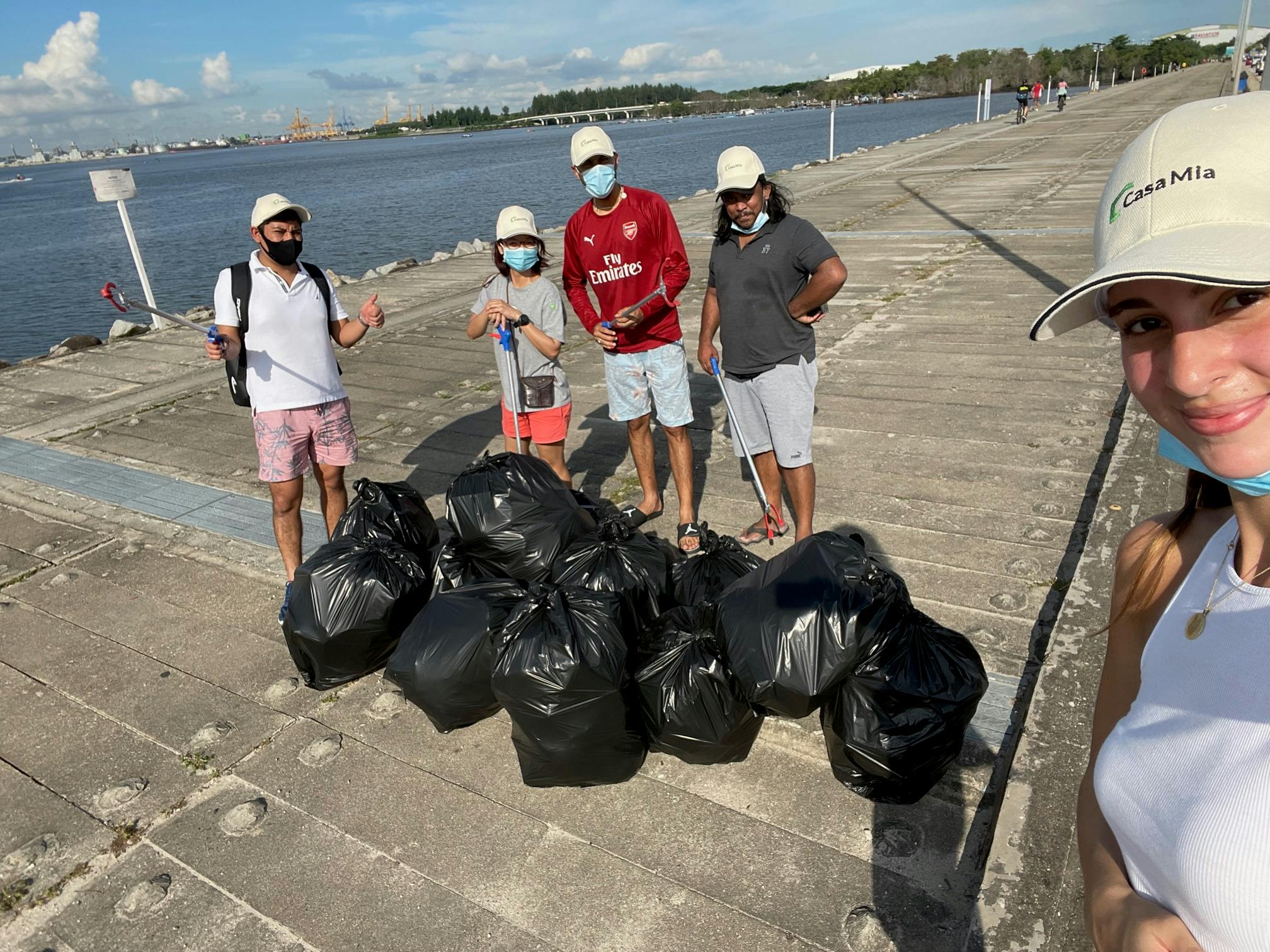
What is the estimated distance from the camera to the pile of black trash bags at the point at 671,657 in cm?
265

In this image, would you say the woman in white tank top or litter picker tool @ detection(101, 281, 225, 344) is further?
litter picker tool @ detection(101, 281, 225, 344)

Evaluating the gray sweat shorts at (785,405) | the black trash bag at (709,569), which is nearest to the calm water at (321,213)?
the gray sweat shorts at (785,405)

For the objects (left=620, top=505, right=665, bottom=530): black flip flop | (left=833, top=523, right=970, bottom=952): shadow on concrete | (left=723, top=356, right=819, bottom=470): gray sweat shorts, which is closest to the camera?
(left=833, top=523, right=970, bottom=952): shadow on concrete

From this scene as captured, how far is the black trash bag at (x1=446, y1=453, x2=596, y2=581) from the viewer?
145 inches

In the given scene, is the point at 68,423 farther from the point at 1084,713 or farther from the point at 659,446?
the point at 1084,713

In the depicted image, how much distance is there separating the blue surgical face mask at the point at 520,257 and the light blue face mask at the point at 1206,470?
3.61 meters

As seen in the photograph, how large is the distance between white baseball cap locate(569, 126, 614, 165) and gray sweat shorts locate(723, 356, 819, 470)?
133cm

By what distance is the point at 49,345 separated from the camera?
19000 mm

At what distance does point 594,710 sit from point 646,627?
483 millimetres

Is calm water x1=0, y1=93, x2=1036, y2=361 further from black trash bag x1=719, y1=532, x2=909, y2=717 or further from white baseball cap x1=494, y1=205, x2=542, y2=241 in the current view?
black trash bag x1=719, y1=532, x2=909, y2=717

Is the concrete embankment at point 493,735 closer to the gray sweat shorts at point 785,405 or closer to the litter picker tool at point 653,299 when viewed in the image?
the gray sweat shorts at point 785,405

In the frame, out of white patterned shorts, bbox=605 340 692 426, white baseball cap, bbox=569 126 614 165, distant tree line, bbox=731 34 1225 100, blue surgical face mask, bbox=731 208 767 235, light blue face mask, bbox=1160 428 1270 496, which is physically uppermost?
distant tree line, bbox=731 34 1225 100

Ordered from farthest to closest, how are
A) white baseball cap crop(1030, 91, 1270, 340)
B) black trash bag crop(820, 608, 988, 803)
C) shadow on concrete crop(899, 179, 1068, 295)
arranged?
shadow on concrete crop(899, 179, 1068, 295), black trash bag crop(820, 608, 988, 803), white baseball cap crop(1030, 91, 1270, 340)

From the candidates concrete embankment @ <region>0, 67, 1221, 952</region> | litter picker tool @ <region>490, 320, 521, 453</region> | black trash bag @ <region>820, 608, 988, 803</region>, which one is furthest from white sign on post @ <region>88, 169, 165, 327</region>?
black trash bag @ <region>820, 608, 988, 803</region>
